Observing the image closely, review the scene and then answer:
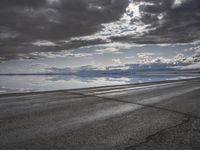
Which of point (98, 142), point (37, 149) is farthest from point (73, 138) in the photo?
point (37, 149)

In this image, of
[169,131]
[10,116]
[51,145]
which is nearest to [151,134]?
[169,131]

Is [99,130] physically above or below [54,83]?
below

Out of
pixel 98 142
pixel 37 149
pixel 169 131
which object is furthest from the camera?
pixel 169 131

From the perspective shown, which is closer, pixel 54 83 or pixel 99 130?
pixel 99 130

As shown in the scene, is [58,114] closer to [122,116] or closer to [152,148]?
[122,116]

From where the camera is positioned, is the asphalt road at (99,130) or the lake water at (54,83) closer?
the asphalt road at (99,130)

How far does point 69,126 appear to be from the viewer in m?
5.51

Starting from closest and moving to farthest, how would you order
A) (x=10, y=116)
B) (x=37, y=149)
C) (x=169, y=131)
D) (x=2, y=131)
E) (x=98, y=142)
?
(x=37, y=149) → (x=98, y=142) → (x=2, y=131) → (x=169, y=131) → (x=10, y=116)

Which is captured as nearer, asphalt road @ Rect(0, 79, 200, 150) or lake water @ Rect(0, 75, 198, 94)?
asphalt road @ Rect(0, 79, 200, 150)

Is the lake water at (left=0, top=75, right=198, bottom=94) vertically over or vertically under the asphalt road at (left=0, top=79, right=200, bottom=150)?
over

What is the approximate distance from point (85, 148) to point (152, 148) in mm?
1181

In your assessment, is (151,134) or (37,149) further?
(151,134)

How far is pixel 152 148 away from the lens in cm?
410

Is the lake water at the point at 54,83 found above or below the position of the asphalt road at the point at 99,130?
above
